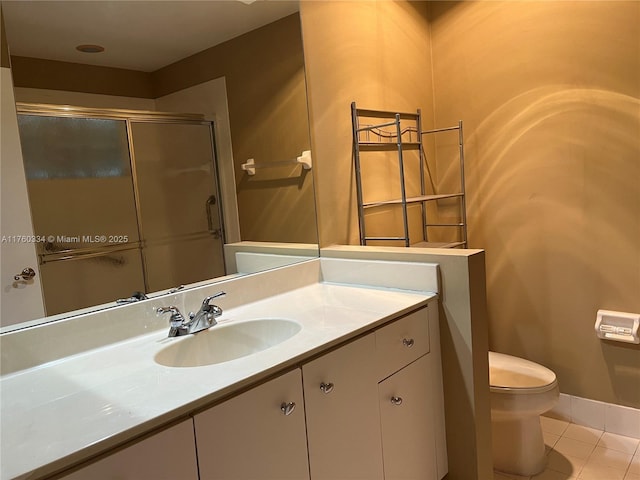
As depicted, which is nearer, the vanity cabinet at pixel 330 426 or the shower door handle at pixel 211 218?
the vanity cabinet at pixel 330 426

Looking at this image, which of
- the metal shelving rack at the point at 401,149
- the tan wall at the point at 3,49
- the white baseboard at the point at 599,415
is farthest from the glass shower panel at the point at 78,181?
the white baseboard at the point at 599,415

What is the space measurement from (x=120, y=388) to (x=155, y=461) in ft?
0.69

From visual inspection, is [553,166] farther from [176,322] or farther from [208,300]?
[176,322]

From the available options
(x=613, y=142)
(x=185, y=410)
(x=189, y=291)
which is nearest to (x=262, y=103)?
(x=189, y=291)

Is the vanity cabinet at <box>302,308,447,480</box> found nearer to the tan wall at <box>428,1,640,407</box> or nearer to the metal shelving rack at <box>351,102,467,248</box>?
the metal shelving rack at <box>351,102,467,248</box>

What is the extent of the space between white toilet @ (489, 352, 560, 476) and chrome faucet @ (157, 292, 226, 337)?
115 cm

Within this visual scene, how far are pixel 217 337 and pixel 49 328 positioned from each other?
0.46m

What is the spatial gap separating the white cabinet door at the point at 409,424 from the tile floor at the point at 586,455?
583mm

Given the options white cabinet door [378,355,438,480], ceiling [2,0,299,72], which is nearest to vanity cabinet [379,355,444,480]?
white cabinet door [378,355,438,480]

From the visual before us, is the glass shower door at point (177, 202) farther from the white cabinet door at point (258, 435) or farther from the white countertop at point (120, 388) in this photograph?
the white cabinet door at point (258, 435)

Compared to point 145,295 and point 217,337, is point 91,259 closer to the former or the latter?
point 145,295

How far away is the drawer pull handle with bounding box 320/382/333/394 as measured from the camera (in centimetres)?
128

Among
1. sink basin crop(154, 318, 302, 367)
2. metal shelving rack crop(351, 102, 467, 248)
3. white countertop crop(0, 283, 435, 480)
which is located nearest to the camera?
white countertop crop(0, 283, 435, 480)

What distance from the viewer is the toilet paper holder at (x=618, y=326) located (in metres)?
2.11
